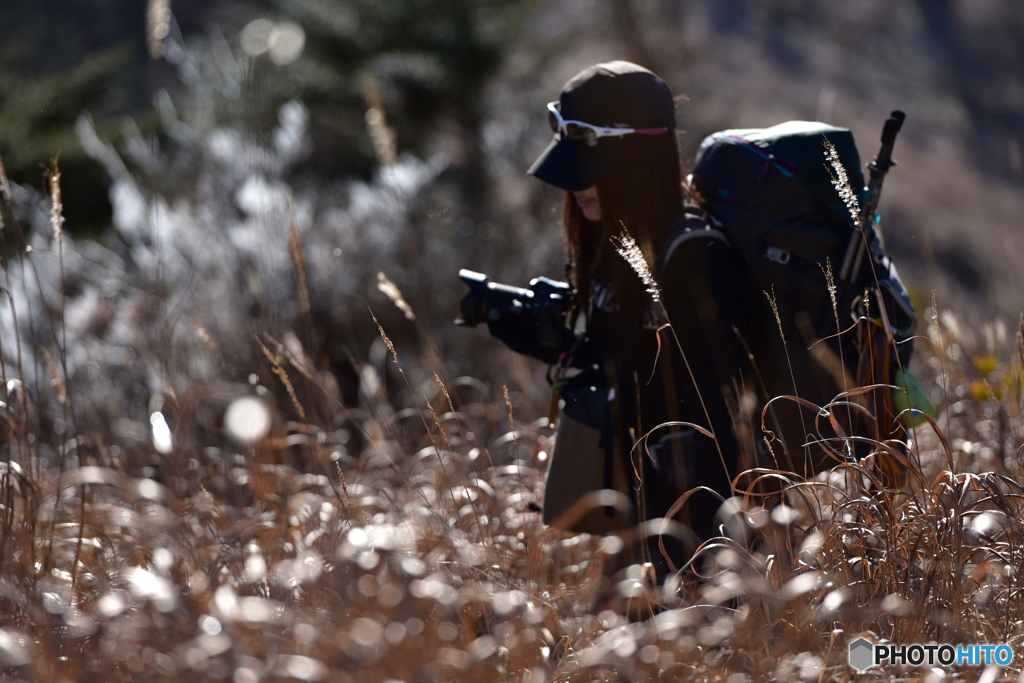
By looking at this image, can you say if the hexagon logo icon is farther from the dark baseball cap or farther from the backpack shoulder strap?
the dark baseball cap

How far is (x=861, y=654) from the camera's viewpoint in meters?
1.54

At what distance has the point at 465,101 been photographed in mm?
10688

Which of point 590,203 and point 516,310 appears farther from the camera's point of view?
point 516,310

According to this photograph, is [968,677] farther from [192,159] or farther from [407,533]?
[192,159]

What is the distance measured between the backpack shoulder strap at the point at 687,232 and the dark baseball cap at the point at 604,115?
Answer: 0.22 meters

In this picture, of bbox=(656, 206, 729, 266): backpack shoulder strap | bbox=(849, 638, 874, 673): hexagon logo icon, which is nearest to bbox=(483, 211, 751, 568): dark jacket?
bbox=(656, 206, 729, 266): backpack shoulder strap

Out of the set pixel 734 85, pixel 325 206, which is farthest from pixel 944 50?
pixel 325 206

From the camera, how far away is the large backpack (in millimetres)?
1986

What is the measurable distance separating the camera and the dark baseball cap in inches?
15.4

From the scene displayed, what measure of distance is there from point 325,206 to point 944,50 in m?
24.4

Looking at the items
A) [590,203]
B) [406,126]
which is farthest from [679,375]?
[406,126]

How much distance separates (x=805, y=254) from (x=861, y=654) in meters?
0.87

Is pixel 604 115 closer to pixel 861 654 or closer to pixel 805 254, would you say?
pixel 805 254

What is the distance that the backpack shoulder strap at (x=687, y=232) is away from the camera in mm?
1977
